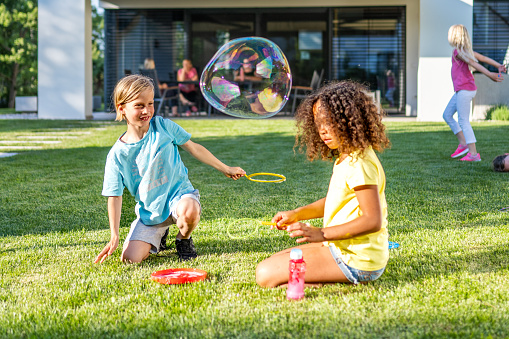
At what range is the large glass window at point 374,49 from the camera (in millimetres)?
15602

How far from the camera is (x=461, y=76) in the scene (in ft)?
22.9

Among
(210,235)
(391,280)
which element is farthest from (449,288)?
(210,235)

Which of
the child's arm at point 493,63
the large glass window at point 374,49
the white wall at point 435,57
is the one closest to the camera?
the child's arm at point 493,63

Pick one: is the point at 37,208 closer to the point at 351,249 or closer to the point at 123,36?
the point at 351,249

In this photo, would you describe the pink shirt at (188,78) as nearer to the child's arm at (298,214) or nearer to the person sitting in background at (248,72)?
the person sitting in background at (248,72)

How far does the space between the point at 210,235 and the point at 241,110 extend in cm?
101

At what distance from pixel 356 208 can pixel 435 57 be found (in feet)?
39.6

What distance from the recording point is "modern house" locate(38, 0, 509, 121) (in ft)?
45.0

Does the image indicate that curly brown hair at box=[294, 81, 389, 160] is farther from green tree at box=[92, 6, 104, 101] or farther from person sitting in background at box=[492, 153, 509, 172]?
green tree at box=[92, 6, 104, 101]

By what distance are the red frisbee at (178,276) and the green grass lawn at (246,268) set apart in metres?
0.05

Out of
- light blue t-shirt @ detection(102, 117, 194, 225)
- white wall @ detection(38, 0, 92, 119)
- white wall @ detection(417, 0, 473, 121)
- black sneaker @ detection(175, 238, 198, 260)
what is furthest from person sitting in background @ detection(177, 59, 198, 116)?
black sneaker @ detection(175, 238, 198, 260)

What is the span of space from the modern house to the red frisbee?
38.4ft

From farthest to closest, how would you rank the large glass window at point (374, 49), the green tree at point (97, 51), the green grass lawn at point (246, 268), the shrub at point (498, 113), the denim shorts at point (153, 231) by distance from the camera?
the green tree at point (97, 51), the large glass window at point (374, 49), the shrub at point (498, 113), the denim shorts at point (153, 231), the green grass lawn at point (246, 268)

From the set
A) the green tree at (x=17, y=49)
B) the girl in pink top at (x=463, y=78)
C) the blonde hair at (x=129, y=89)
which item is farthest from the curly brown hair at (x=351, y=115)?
the green tree at (x=17, y=49)
